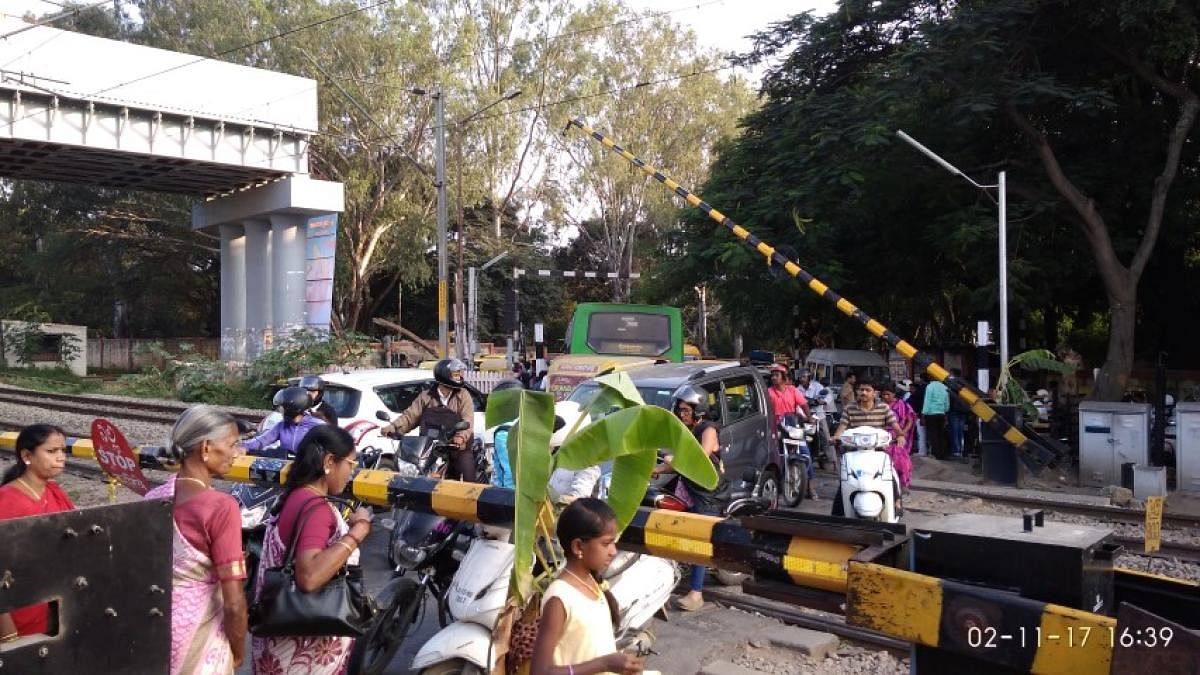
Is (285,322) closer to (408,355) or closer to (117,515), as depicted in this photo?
(408,355)

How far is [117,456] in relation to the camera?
5.91 metres

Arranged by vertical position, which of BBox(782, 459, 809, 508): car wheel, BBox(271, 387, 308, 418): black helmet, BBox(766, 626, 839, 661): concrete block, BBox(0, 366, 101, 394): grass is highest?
BBox(271, 387, 308, 418): black helmet

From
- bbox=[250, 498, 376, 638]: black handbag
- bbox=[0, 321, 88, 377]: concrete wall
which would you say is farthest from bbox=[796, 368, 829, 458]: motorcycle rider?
bbox=[0, 321, 88, 377]: concrete wall

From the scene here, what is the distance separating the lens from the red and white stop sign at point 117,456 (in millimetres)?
5789

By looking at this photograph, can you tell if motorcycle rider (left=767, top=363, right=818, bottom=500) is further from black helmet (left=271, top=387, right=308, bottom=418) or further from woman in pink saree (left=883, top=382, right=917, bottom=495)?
black helmet (left=271, top=387, right=308, bottom=418)

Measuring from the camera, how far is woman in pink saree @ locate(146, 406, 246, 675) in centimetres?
314

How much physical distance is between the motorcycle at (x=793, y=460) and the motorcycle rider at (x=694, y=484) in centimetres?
335

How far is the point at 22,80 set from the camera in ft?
85.8

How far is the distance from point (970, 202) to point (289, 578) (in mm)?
21231

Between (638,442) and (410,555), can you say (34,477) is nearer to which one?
(410,555)

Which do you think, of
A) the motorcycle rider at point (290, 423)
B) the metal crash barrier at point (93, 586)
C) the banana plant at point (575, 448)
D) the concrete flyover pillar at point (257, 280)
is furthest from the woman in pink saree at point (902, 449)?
the concrete flyover pillar at point (257, 280)

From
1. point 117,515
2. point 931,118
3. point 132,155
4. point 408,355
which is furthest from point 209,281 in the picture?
point 117,515
